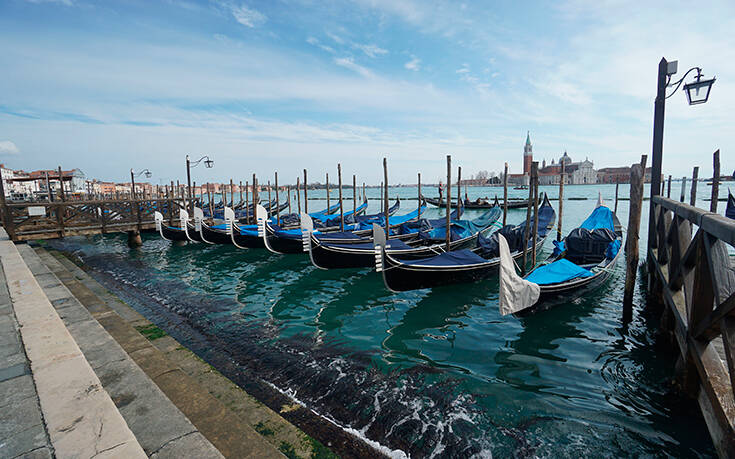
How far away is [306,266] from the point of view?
30.4 ft

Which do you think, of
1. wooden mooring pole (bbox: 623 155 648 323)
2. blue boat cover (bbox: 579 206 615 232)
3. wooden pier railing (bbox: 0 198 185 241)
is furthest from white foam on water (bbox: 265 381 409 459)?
wooden pier railing (bbox: 0 198 185 241)

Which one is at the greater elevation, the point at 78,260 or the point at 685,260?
the point at 685,260

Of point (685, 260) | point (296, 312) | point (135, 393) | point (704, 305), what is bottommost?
point (296, 312)

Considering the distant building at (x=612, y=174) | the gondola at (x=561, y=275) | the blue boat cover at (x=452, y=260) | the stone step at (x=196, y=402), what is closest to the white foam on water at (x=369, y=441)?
the stone step at (x=196, y=402)

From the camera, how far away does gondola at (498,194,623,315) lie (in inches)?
166

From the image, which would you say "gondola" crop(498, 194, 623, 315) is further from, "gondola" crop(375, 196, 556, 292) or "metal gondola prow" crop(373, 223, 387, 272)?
"metal gondola prow" crop(373, 223, 387, 272)

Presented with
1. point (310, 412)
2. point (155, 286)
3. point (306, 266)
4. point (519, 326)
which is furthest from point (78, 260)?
point (519, 326)

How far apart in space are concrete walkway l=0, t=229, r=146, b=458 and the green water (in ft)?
5.76

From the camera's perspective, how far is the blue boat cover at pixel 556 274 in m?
4.95

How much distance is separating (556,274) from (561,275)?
0.07 m

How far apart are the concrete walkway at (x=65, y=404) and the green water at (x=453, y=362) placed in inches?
69.1

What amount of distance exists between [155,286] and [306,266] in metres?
3.44

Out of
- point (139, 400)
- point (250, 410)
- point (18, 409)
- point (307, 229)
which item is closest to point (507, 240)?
point (307, 229)

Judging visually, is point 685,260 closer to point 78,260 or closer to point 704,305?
point 704,305
